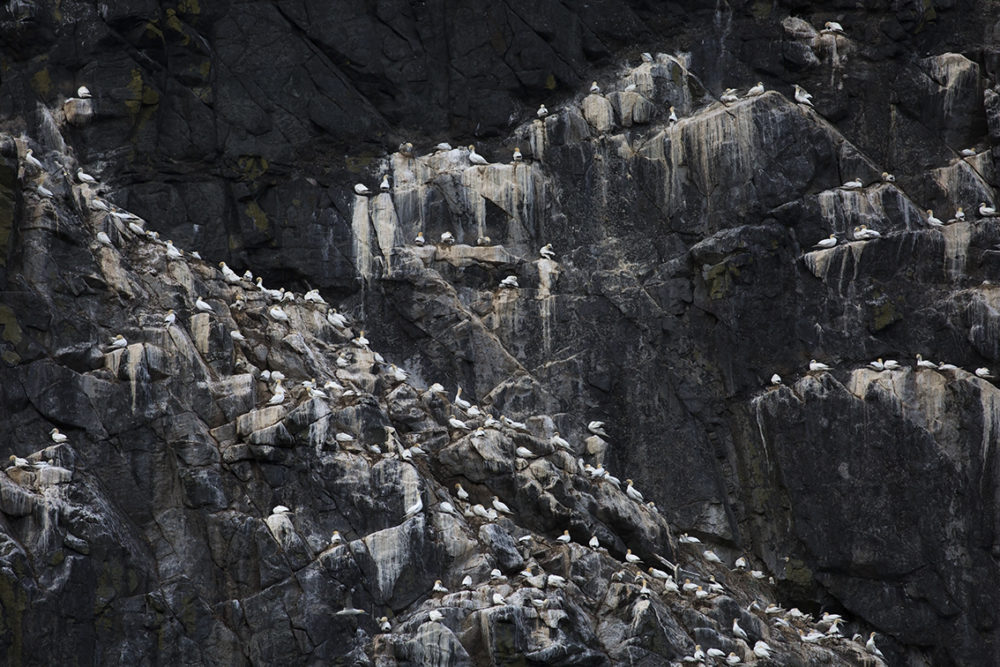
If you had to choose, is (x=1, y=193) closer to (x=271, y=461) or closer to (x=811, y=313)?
(x=271, y=461)

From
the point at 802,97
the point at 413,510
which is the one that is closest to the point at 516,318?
the point at 413,510

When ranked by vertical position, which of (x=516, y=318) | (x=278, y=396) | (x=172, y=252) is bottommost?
(x=278, y=396)

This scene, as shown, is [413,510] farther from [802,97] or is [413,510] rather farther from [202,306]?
[802,97]

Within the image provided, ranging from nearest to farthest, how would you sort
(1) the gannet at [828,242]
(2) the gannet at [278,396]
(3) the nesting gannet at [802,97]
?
(2) the gannet at [278,396], (1) the gannet at [828,242], (3) the nesting gannet at [802,97]

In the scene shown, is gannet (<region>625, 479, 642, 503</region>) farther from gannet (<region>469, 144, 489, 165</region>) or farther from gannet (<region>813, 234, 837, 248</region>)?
gannet (<region>469, 144, 489, 165</region>)

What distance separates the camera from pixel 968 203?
48.2 metres

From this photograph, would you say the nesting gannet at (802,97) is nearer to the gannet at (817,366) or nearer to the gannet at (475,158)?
the gannet at (817,366)

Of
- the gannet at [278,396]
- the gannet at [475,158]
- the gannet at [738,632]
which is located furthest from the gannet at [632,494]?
the gannet at [475,158]

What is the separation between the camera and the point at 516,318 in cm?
4756

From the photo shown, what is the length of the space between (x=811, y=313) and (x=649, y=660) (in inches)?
489

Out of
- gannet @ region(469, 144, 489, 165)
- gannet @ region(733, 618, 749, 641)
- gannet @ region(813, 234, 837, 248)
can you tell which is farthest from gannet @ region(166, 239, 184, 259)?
gannet @ region(813, 234, 837, 248)

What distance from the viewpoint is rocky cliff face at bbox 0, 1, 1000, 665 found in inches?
1538

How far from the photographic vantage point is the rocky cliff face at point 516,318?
128 ft

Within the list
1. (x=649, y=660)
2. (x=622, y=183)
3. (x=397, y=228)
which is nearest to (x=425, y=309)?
(x=397, y=228)
